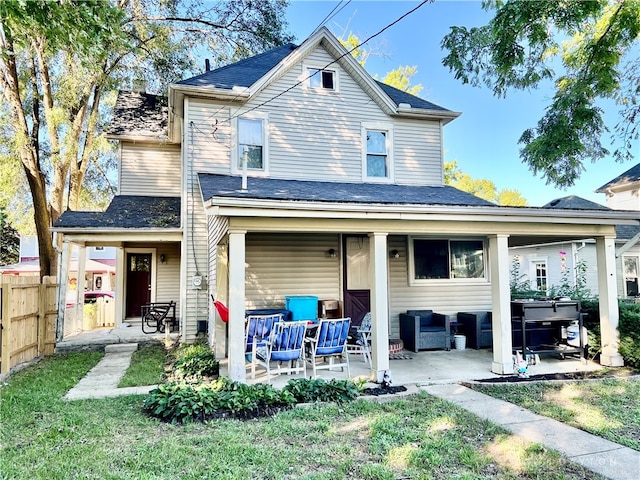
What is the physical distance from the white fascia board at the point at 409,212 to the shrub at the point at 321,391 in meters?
2.36

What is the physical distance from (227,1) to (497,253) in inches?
556

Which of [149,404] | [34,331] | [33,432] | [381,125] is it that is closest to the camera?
[33,432]

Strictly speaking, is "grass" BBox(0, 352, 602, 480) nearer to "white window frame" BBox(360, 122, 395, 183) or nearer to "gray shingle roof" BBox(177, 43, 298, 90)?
"white window frame" BBox(360, 122, 395, 183)

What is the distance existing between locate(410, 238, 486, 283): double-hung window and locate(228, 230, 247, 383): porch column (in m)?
5.36

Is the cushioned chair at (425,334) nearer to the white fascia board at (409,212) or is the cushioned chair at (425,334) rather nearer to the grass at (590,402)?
the grass at (590,402)

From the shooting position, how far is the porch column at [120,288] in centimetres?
1315

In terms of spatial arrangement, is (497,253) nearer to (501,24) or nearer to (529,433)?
(529,433)

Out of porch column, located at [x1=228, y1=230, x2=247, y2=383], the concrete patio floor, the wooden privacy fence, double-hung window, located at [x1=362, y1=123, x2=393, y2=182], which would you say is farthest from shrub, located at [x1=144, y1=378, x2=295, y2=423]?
double-hung window, located at [x1=362, y1=123, x2=393, y2=182]

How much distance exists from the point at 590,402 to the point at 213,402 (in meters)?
4.81

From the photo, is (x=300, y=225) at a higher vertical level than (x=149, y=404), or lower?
higher

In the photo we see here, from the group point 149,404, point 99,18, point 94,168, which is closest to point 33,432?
point 149,404

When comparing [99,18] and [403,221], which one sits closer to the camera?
[403,221]

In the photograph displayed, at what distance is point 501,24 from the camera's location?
336 inches

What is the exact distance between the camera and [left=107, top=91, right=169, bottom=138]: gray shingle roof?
12941mm
